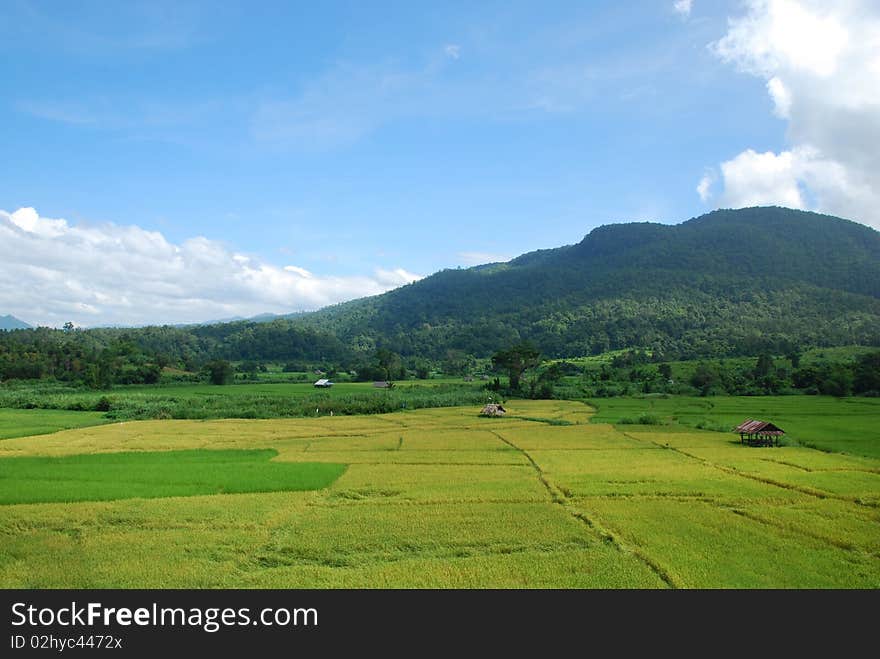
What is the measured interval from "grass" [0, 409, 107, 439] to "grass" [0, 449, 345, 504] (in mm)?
16430

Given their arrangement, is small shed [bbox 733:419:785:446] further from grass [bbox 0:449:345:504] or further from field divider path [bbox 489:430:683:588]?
grass [bbox 0:449:345:504]

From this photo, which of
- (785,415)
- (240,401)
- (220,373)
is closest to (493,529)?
(785,415)

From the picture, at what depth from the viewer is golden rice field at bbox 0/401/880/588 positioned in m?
14.8

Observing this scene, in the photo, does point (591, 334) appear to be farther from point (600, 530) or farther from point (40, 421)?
point (600, 530)

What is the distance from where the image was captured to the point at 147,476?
2819 centimetres

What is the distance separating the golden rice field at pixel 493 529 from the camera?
14.8m

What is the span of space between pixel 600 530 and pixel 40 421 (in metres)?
56.0

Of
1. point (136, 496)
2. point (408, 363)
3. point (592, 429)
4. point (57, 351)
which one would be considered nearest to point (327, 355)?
point (408, 363)

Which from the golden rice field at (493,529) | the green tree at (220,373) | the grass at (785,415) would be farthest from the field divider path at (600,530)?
the green tree at (220,373)

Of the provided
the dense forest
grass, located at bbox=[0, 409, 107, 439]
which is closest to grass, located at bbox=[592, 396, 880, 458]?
grass, located at bbox=[0, 409, 107, 439]

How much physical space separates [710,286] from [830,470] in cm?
17475
